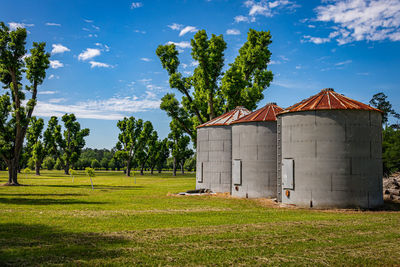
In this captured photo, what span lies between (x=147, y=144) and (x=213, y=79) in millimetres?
45053

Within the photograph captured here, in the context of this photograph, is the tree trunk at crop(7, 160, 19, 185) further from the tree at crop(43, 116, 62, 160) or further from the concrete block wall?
the tree at crop(43, 116, 62, 160)

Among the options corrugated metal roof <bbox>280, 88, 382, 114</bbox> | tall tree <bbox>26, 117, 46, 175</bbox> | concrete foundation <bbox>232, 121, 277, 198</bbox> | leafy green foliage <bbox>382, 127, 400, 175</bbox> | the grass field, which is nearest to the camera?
the grass field

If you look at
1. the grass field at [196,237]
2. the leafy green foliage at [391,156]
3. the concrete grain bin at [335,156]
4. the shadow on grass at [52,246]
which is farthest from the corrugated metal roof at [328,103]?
the leafy green foliage at [391,156]

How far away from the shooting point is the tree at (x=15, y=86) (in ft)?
115

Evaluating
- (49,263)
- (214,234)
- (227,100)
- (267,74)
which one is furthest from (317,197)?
(267,74)

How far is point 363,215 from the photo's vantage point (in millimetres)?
16344

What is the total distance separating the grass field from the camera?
8.54 metres

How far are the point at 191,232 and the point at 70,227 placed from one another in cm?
501

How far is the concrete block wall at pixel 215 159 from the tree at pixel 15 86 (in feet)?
70.8

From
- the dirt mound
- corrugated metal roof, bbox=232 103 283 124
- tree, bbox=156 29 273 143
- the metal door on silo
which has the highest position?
tree, bbox=156 29 273 143

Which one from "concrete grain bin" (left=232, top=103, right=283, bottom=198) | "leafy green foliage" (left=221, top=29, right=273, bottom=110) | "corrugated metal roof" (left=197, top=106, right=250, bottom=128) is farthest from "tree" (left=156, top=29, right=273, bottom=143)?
"concrete grain bin" (left=232, top=103, right=283, bottom=198)

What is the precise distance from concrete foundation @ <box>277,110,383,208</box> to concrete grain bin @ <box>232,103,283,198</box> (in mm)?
3917

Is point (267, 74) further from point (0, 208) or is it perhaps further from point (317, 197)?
point (0, 208)

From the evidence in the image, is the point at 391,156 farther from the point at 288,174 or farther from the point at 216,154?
the point at 288,174
